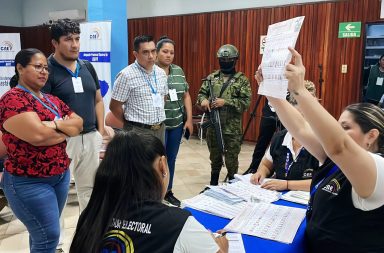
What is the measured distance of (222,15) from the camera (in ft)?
22.4

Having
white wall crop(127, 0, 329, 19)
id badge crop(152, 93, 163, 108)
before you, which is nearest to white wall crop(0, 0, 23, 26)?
white wall crop(127, 0, 329, 19)

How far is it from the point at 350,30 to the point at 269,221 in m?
4.97

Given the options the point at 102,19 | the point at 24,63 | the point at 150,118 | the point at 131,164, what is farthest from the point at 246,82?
the point at 131,164

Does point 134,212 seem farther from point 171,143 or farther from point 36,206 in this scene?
point 171,143

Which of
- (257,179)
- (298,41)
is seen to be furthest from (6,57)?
(257,179)

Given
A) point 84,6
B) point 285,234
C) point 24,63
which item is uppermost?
point 84,6

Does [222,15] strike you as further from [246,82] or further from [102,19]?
[246,82]

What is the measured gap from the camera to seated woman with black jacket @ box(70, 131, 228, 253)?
A: 100cm

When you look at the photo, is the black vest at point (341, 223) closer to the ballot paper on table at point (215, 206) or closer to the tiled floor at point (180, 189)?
the ballot paper on table at point (215, 206)

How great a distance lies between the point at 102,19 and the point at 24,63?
3.13m

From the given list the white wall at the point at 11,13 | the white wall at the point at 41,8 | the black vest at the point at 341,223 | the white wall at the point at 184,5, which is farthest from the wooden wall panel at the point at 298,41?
the black vest at the point at 341,223

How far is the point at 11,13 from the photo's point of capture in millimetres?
10016

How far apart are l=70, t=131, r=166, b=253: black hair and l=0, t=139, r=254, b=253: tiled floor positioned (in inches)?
76.3

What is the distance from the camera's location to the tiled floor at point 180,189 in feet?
9.68
